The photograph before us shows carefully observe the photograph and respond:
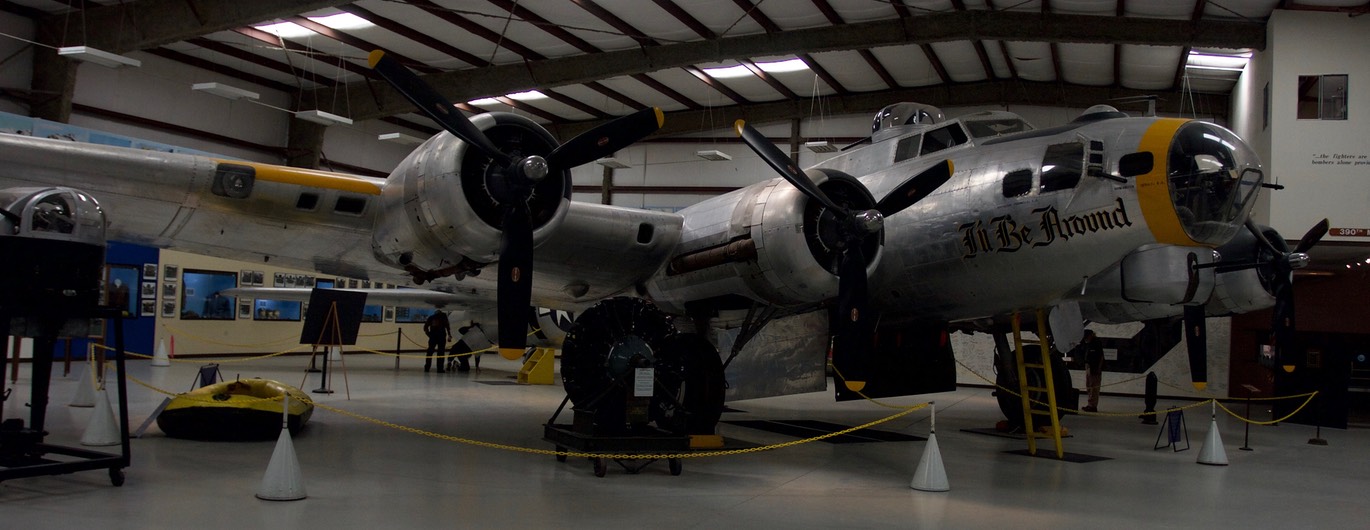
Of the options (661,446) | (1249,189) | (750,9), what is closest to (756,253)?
(661,446)

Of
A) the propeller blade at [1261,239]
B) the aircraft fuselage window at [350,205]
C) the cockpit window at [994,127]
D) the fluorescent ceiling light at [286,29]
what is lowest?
the aircraft fuselage window at [350,205]

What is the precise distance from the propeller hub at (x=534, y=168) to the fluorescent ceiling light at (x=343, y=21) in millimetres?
13072

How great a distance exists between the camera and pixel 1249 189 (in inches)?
293

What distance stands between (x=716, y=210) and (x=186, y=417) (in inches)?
210

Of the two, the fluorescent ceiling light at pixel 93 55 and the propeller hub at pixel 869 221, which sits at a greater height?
the fluorescent ceiling light at pixel 93 55

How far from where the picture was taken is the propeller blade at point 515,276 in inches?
284

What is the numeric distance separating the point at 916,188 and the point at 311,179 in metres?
5.25

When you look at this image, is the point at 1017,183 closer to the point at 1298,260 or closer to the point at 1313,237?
the point at 1298,260

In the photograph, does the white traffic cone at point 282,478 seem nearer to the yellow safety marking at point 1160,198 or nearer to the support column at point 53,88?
the yellow safety marking at point 1160,198

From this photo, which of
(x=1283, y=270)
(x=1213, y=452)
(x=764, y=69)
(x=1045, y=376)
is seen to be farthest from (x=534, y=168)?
(x=764, y=69)

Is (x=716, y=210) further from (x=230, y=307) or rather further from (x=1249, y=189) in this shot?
(x=230, y=307)

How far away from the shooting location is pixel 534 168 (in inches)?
277

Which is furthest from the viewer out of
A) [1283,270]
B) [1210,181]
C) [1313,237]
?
[1313,237]

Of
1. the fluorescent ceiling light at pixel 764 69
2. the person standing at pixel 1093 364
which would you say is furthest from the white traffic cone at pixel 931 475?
the fluorescent ceiling light at pixel 764 69
